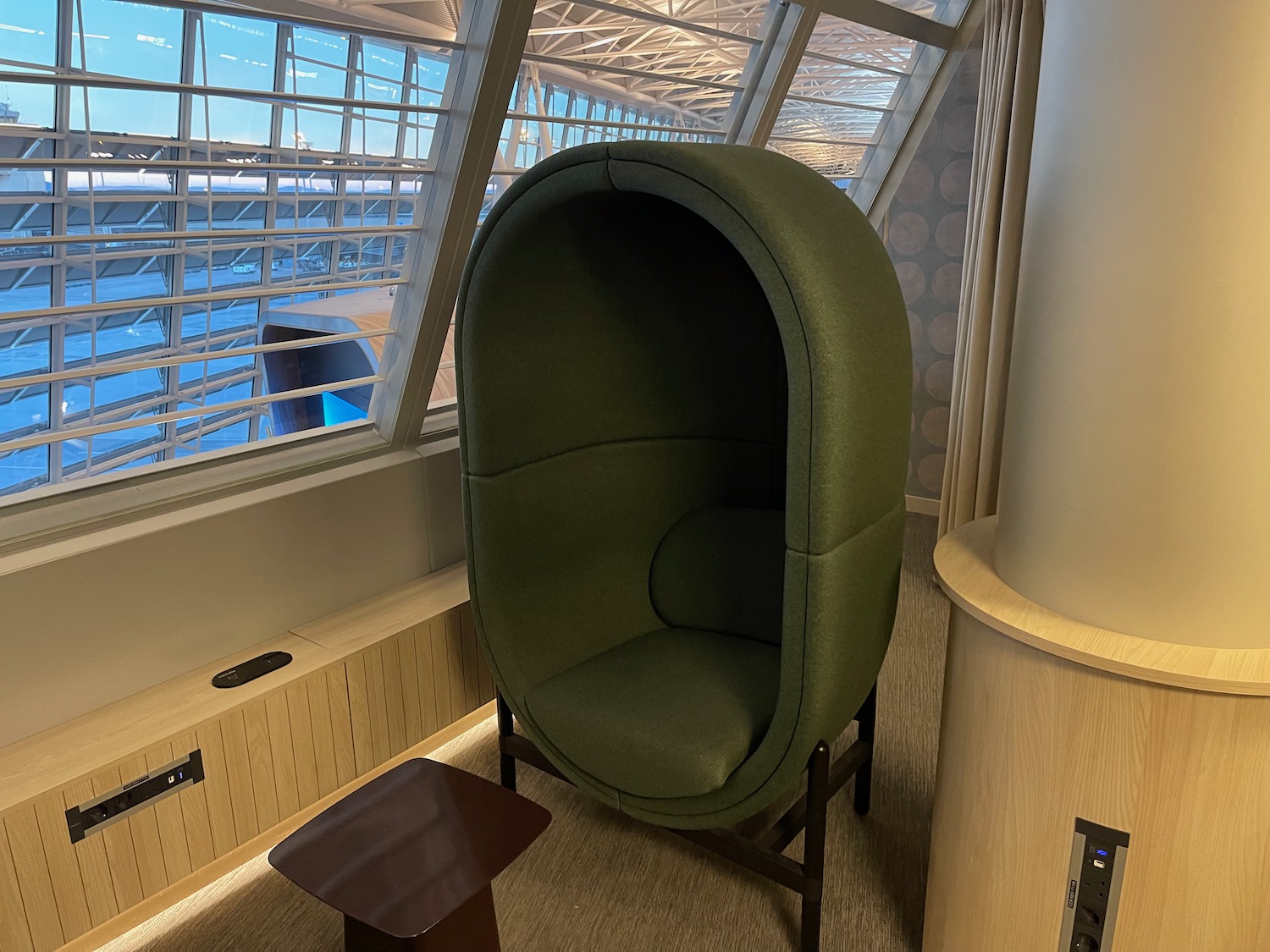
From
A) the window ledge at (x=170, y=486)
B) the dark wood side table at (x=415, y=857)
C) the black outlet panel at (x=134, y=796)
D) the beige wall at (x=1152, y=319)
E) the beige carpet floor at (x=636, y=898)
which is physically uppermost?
the beige wall at (x=1152, y=319)

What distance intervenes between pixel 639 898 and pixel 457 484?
1.27m

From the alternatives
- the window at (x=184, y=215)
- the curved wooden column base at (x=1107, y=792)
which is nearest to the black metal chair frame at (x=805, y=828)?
the curved wooden column base at (x=1107, y=792)

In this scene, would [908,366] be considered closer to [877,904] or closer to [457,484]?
[877,904]

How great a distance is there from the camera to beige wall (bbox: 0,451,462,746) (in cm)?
186

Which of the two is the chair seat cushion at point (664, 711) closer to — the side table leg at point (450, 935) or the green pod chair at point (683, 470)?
the green pod chair at point (683, 470)

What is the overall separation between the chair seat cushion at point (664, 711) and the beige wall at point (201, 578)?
28.1 inches

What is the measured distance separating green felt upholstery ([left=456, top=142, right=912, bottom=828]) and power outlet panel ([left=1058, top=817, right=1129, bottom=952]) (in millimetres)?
452

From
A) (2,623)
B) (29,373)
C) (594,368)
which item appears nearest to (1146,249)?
(594,368)

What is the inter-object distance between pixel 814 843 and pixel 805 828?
0.13 meters

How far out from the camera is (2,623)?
5.90 feet

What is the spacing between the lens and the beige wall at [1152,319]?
49.1 inches

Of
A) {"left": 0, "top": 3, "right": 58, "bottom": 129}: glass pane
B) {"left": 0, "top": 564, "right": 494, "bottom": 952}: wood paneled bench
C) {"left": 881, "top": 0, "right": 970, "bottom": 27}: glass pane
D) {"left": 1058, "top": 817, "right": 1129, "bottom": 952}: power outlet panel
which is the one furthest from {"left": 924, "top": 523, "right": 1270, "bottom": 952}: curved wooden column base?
{"left": 881, "top": 0, "right": 970, "bottom": 27}: glass pane

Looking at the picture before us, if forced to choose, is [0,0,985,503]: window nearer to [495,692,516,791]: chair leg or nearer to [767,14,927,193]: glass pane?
[767,14,927,193]: glass pane

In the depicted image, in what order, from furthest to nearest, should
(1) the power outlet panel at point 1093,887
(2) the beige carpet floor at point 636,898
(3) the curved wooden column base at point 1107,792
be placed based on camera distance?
(2) the beige carpet floor at point 636,898
(1) the power outlet panel at point 1093,887
(3) the curved wooden column base at point 1107,792
